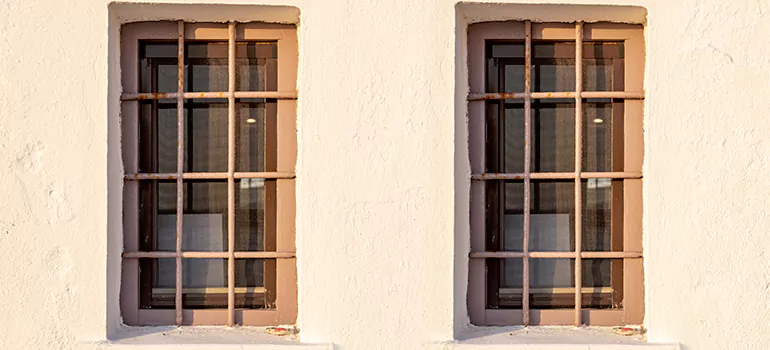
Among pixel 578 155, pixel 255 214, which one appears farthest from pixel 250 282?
pixel 578 155

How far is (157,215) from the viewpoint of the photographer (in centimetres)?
371

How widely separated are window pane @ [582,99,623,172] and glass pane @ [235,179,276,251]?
5.11 ft

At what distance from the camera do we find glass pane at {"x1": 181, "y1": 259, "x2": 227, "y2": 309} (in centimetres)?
370

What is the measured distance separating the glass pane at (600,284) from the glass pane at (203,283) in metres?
1.79

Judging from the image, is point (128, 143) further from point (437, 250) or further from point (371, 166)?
point (437, 250)

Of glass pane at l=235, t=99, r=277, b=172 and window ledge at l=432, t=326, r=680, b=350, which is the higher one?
glass pane at l=235, t=99, r=277, b=172

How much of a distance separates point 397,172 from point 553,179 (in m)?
0.80

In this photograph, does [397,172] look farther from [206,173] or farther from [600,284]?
[600,284]

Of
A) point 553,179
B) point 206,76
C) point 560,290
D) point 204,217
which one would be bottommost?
point 560,290

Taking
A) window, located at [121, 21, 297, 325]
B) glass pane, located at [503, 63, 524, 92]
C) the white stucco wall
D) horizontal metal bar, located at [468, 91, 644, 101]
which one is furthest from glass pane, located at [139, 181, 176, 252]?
glass pane, located at [503, 63, 524, 92]

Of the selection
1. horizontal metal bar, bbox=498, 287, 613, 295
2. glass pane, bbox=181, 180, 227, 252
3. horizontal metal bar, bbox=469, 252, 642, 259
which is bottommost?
horizontal metal bar, bbox=498, 287, 613, 295

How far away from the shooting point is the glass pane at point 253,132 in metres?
3.71

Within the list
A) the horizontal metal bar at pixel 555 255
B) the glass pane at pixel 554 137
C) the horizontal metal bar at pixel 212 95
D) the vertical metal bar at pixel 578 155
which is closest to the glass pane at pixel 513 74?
the glass pane at pixel 554 137

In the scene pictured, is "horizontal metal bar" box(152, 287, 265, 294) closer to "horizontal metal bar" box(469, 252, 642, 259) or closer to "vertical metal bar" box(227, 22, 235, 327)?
"vertical metal bar" box(227, 22, 235, 327)
